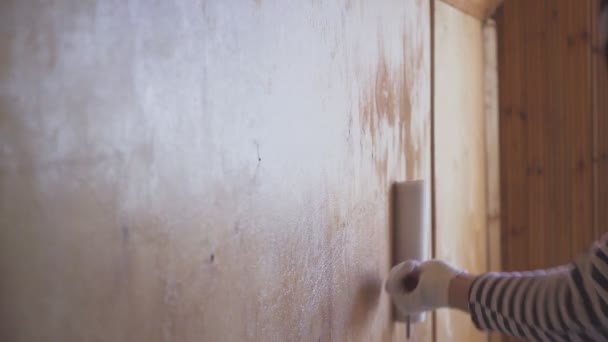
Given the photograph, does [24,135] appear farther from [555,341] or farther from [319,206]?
[555,341]

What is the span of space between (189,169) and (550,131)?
128 cm

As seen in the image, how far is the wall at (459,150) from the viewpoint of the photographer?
1330 millimetres

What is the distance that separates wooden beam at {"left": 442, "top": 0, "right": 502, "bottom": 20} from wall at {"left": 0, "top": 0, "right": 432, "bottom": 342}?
0.50 m

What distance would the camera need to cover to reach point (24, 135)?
1.42 ft

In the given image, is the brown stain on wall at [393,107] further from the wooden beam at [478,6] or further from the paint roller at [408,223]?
the wooden beam at [478,6]

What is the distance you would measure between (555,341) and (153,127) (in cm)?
71

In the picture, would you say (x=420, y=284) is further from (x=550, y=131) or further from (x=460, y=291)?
(x=550, y=131)

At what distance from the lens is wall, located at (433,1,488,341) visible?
1.33 meters

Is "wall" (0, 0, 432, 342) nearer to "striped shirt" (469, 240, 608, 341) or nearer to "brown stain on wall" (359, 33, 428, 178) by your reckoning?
"brown stain on wall" (359, 33, 428, 178)

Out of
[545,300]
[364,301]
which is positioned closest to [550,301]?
[545,300]

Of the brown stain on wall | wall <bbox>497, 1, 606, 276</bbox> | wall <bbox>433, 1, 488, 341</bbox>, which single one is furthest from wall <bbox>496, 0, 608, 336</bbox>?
the brown stain on wall

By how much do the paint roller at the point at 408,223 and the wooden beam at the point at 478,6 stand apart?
19.8 inches

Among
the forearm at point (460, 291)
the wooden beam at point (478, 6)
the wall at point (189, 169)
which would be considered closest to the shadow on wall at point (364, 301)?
the wall at point (189, 169)

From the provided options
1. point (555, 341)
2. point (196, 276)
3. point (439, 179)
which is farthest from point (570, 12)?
point (196, 276)
